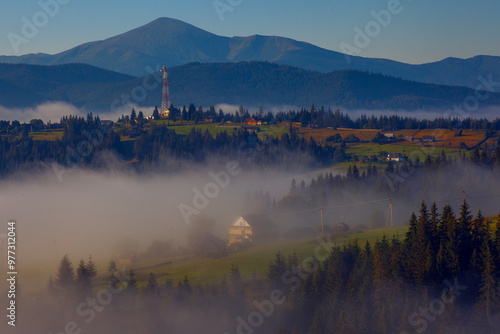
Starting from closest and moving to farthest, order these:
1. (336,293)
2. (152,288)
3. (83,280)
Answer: (336,293) → (152,288) → (83,280)

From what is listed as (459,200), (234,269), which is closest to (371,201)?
(459,200)

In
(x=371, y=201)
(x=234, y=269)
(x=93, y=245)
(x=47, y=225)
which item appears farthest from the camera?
(x=47, y=225)

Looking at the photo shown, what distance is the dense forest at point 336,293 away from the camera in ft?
169

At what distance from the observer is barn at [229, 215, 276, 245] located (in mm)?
80500

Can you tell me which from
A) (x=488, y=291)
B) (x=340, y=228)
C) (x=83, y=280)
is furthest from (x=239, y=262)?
(x=488, y=291)

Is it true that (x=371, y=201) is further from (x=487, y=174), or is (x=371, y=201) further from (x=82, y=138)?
(x=82, y=138)

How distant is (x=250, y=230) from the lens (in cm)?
8194

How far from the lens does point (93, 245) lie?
88.2 m

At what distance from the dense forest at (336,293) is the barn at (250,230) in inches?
567

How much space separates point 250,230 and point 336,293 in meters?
26.0

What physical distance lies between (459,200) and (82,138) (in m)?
122

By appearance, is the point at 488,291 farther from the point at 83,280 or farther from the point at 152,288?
the point at 83,280

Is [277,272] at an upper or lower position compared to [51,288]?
upper

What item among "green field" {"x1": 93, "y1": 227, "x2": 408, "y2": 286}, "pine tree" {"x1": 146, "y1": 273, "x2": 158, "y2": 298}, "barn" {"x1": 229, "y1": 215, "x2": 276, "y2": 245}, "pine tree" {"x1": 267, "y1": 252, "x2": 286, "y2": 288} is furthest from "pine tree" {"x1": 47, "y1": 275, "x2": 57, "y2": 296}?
"barn" {"x1": 229, "y1": 215, "x2": 276, "y2": 245}
